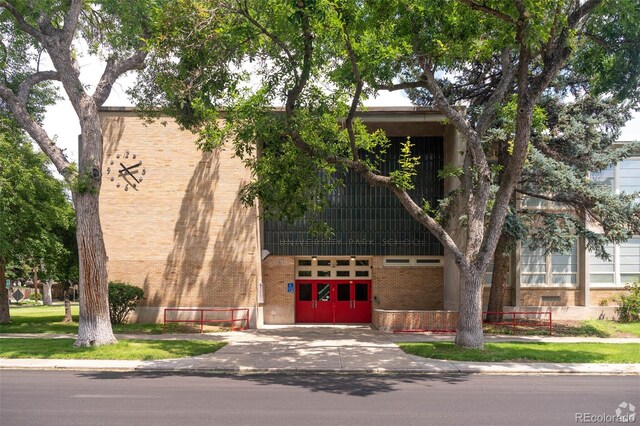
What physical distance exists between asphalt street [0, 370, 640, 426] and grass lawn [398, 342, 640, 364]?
196cm

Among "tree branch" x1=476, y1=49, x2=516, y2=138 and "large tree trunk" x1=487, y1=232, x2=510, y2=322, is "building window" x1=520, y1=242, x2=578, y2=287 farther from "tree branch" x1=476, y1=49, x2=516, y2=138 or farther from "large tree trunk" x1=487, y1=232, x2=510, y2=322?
"tree branch" x1=476, y1=49, x2=516, y2=138

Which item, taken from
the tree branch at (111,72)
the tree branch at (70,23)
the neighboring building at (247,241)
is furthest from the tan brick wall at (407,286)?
the tree branch at (70,23)

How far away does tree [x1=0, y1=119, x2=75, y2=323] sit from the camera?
22.3m

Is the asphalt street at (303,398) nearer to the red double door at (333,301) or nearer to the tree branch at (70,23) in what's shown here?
the tree branch at (70,23)

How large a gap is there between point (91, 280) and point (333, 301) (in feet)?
42.6

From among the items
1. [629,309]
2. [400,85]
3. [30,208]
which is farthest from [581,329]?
[30,208]

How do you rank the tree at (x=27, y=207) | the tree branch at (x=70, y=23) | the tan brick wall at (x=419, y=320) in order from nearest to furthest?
the tree branch at (x=70, y=23), the tan brick wall at (x=419, y=320), the tree at (x=27, y=207)

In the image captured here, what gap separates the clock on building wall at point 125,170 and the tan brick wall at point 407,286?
11252 mm

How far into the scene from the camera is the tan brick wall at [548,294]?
2488cm

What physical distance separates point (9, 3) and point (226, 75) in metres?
7.36

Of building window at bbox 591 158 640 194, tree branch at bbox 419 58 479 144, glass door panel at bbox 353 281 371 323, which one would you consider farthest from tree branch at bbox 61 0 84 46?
building window at bbox 591 158 640 194

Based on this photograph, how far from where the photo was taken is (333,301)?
89.0ft

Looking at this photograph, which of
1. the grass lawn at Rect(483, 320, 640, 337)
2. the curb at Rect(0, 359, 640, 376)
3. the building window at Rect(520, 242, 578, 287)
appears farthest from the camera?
the building window at Rect(520, 242, 578, 287)

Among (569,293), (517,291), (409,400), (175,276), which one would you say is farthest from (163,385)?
(569,293)
